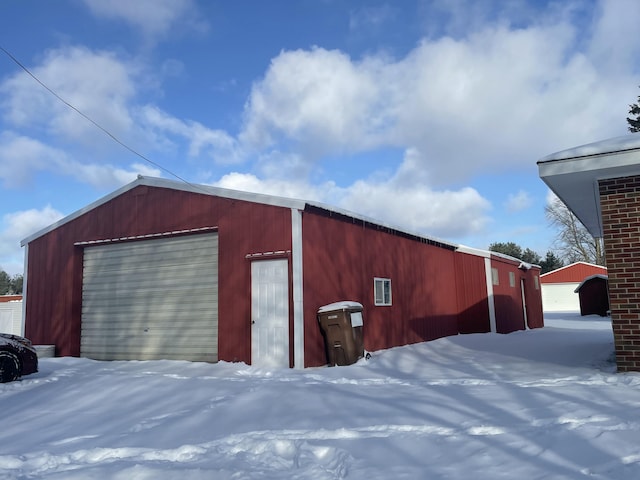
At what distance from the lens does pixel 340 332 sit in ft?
34.9

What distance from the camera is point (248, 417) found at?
6320 millimetres

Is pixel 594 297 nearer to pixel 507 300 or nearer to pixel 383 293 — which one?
pixel 507 300

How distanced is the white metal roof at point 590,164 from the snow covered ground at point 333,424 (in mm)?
3020

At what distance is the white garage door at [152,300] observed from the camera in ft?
38.9

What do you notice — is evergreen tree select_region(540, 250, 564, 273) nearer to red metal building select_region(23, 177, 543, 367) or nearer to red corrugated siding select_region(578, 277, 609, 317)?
red corrugated siding select_region(578, 277, 609, 317)

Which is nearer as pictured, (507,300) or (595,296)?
(507,300)

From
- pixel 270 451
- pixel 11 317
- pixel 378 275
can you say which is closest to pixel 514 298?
pixel 378 275

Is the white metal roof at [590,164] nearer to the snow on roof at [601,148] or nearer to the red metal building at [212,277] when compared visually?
the snow on roof at [601,148]

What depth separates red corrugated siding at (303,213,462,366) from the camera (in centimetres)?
1096

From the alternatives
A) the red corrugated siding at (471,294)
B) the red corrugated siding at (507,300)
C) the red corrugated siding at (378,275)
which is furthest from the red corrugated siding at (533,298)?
the red corrugated siding at (378,275)

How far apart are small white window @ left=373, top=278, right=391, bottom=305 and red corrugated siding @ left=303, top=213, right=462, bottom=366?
6.5 inches

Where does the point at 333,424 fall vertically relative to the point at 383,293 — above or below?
below

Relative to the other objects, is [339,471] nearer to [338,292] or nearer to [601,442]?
[601,442]

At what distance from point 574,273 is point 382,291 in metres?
41.6
